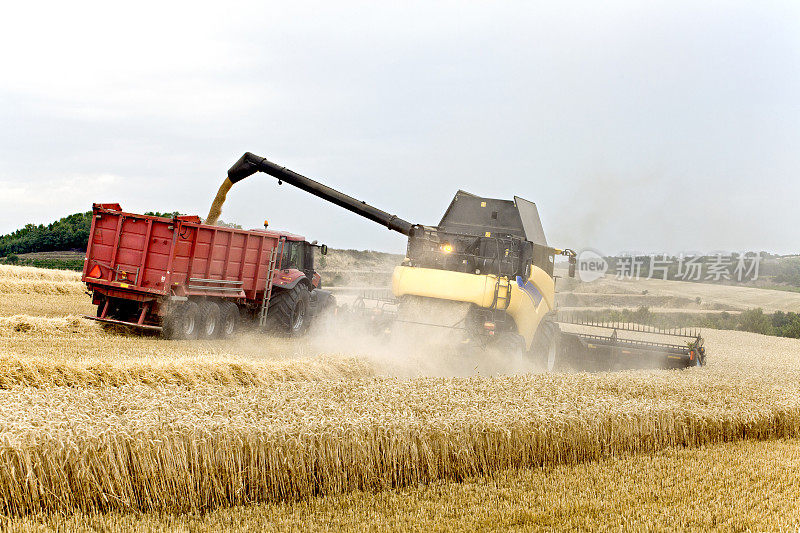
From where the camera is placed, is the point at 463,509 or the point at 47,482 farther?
the point at 463,509

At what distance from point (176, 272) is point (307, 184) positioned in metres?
3.02

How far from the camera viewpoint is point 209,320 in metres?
13.1

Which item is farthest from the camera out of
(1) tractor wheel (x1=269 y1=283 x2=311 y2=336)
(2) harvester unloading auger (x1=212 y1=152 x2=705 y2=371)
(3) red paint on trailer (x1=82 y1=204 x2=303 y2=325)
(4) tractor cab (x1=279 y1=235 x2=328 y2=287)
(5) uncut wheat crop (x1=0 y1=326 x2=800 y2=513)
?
(4) tractor cab (x1=279 y1=235 x2=328 y2=287)

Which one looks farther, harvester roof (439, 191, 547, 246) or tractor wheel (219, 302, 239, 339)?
tractor wheel (219, 302, 239, 339)

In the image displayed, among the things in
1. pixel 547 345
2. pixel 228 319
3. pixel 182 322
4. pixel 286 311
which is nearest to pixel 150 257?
pixel 182 322

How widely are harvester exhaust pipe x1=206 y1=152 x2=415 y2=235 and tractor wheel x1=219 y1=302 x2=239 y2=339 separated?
247 cm

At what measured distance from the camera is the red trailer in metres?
12.2

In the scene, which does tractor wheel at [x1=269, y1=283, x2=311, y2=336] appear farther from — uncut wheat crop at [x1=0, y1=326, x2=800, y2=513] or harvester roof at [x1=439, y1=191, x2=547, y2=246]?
uncut wheat crop at [x1=0, y1=326, x2=800, y2=513]

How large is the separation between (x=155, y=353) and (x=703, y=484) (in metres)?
7.06

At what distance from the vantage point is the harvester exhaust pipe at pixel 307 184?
1371 cm

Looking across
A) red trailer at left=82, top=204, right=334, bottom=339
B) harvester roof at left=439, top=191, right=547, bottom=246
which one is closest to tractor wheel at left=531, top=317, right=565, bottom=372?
harvester roof at left=439, top=191, right=547, bottom=246

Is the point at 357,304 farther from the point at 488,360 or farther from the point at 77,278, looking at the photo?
the point at 77,278

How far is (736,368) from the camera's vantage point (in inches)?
574

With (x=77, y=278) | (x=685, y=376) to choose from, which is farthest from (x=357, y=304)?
(x=77, y=278)
